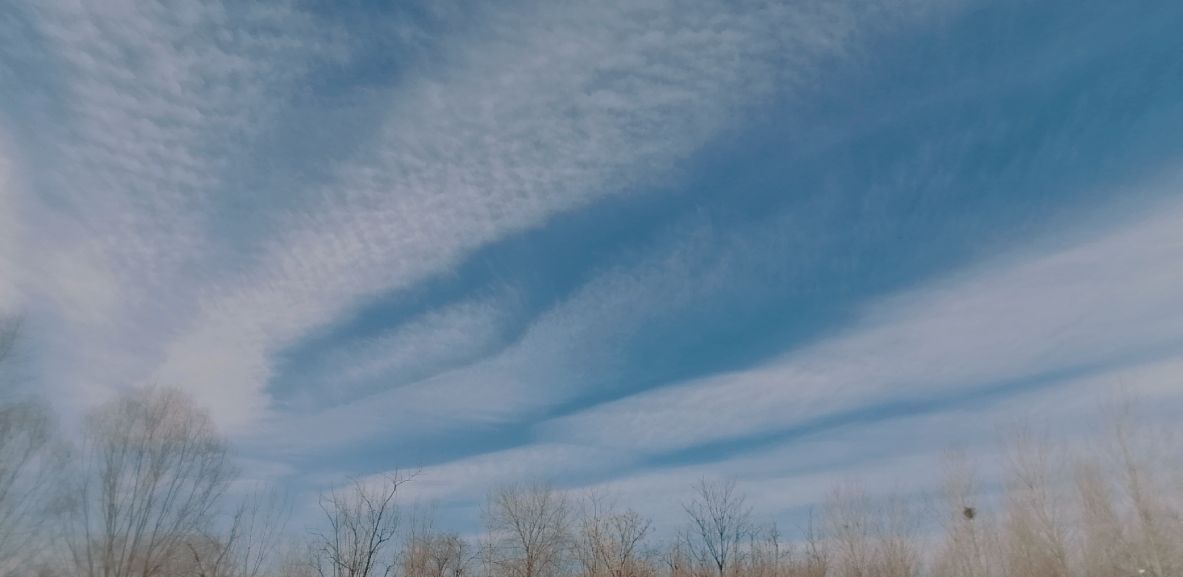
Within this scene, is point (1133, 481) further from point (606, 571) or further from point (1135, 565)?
point (606, 571)

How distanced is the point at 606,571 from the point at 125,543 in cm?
1314

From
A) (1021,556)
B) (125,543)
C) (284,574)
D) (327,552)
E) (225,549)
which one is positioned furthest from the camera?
(1021,556)

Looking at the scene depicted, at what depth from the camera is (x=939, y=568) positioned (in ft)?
107

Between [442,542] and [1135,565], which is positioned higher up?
[442,542]

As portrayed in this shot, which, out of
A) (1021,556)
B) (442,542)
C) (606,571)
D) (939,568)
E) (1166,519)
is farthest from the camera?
(939,568)

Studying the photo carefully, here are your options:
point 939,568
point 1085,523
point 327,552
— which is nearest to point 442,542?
point 327,552

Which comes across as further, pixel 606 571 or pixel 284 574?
pixel 284 574

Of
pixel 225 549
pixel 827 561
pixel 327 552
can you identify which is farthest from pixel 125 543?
pixel 827 561

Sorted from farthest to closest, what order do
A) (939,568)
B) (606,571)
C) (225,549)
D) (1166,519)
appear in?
→ (939,568) < (1166,519) < (606,571) < (225,549)

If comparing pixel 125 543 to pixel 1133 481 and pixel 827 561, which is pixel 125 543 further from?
pixel 1133 481

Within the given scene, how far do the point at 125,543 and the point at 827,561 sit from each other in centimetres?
2331

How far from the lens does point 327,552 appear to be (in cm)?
1220

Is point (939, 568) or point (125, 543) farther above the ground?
point (125, 543)

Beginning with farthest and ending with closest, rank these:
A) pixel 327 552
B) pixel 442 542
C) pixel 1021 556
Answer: pixel 1021 556 < pixel 442 542 < pixel 327 552
